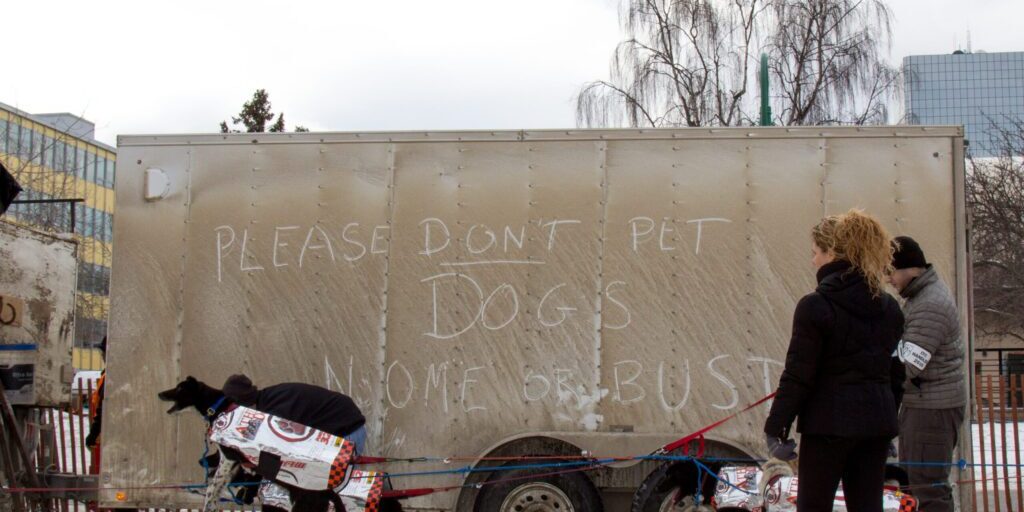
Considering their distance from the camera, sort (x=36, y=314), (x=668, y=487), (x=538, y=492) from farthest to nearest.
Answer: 1. (x=36, y=314)
2. (x=538, y=492)
3. (x=668, y=487)

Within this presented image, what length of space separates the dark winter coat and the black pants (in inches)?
112

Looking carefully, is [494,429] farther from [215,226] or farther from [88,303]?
[88,303]

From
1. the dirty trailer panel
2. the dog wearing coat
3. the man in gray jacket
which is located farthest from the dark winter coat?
the man in gray jacket

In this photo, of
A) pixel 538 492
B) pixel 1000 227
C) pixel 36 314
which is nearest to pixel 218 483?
pixel 538 492

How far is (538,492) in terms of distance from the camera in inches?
248

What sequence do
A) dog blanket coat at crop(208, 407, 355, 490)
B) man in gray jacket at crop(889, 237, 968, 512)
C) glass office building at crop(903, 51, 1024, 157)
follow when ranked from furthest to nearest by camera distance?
glass office building at crop(903, 51, 1024, 157) < dog blanket coat at crop(208, 407, 355, 490) < man in gray jacket at crop(889, 237, 968, 512)

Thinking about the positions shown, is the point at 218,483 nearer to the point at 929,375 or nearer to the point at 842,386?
the point at 842,386

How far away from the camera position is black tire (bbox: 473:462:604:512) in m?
6.25

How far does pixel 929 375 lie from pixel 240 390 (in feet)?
12.8

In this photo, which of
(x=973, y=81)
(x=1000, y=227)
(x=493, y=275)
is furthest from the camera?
(x=973, y=81)

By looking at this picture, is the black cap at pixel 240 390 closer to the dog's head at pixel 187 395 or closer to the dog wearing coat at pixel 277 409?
the dog wearing coat at pixel 277 409

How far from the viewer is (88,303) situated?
25.8 m

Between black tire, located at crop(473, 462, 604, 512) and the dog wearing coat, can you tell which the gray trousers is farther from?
the dog wearing coat

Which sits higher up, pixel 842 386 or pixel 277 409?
pixel 842 386
